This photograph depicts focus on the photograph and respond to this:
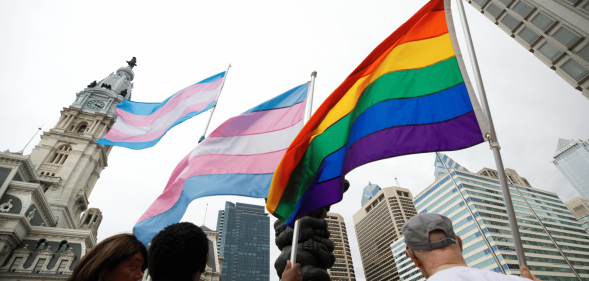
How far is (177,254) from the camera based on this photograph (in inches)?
73.5

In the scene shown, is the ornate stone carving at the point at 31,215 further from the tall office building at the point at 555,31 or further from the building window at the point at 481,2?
the tall office building at the point at 555,31

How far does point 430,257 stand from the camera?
1888 millimetres

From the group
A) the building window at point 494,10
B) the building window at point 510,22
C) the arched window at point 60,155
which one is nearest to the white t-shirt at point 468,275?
the building window at point 510,22

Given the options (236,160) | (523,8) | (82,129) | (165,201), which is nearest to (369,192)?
(82,129)

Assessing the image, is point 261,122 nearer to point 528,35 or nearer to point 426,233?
point 426,233

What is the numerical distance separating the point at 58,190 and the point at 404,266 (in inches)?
3588

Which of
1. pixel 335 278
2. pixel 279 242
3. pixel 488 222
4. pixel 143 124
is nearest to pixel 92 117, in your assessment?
pixel 143 124

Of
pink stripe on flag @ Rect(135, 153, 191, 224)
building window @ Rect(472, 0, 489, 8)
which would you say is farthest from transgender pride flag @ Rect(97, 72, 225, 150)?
building window @ Rect(472, 0, 489, 8)

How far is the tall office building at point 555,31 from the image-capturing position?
459 inches

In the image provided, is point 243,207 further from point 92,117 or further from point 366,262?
point 92,117

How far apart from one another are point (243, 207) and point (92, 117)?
374 feet

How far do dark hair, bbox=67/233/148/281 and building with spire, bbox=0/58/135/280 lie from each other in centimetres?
3546

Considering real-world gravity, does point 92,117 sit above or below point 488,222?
above

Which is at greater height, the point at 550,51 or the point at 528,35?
the point at 528,35
